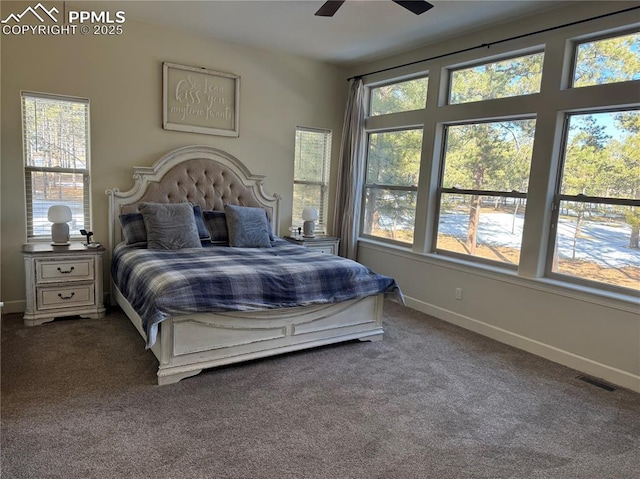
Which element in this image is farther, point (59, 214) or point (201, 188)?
A: point (201, 188)

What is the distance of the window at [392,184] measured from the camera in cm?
491

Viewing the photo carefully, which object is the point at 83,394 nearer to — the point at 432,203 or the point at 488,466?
the point at 488,466

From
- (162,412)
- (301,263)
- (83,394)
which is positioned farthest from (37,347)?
(301,263)

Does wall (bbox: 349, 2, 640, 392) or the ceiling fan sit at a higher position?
the ceiling fan

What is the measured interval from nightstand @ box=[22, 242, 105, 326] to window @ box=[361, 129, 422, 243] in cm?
313

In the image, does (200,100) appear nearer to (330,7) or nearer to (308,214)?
(308,214)

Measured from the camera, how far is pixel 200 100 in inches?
182

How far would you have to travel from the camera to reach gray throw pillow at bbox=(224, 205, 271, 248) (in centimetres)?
431

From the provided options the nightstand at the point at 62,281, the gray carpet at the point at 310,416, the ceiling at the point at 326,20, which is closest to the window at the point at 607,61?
the ceiling at the point at 326,20

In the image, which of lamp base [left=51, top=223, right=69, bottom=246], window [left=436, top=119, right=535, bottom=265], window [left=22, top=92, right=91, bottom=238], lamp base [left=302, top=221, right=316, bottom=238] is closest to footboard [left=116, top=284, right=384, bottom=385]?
lamp base [left=51, top=223, right=69, bottom=246]

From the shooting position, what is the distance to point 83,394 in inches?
102

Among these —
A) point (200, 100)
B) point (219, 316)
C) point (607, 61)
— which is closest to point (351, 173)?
point (200, 100)

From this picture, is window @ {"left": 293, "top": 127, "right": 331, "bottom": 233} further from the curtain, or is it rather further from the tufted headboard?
the tufted headboard

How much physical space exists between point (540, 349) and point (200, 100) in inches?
159
